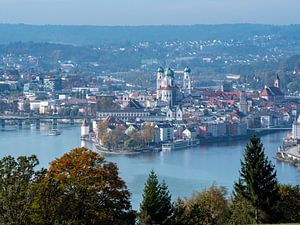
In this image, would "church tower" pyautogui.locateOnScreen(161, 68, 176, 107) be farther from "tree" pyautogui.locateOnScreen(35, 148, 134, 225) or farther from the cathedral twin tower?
"tree" pyautogui.locateOnScreen(35, 148, 134, 225)

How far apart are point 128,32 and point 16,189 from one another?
72179 mm

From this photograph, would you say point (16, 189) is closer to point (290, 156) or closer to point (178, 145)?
point (290, 156)

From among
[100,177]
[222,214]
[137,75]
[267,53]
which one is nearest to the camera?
[100,177]

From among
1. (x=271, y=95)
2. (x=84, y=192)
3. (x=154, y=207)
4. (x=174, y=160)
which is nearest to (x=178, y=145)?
(x=174, y=160)

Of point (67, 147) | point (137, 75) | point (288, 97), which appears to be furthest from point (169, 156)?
point (137, 75)

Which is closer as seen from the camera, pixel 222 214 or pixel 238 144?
pixel 222 214

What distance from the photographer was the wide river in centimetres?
1217

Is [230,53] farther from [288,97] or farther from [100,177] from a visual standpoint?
[100,177]

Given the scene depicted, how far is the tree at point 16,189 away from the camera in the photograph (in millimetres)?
4746

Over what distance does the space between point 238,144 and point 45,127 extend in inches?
194

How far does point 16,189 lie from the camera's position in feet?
15.8

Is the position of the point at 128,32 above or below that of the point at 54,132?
above

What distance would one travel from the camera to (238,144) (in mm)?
18969

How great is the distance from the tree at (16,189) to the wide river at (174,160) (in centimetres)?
451
